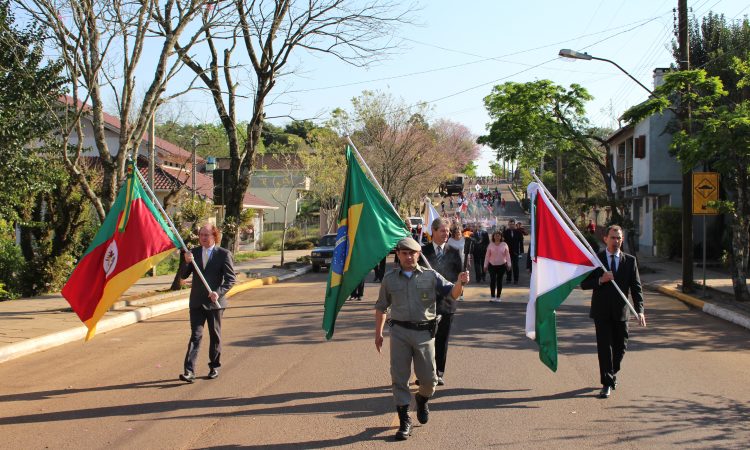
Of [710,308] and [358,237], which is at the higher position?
[358,237]

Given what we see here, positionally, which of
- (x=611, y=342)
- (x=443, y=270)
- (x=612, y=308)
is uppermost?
(x=443, y=270)

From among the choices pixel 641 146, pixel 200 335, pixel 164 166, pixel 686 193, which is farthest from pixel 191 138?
pixel 200 335

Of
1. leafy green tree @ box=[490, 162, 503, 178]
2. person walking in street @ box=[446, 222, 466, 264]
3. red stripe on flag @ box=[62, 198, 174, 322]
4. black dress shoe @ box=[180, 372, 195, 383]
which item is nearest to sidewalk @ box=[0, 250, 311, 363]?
red stripe on flag @ box=[62, 198, 174, 322]

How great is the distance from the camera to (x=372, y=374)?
865cm

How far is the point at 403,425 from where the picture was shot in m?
6.12

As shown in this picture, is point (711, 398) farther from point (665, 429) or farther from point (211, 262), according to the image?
point (211, 262)

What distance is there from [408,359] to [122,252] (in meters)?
4.35

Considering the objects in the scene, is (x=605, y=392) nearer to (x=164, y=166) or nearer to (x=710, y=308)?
(x=710, y=308)

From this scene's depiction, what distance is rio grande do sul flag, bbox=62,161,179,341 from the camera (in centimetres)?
875

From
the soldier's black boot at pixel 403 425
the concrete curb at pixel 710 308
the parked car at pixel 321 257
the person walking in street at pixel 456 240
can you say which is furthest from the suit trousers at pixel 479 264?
the soldier's black boot at pixel 403 425

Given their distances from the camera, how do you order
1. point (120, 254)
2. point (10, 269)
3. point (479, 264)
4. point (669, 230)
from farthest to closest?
point (669, 230), point (479, 264), point (10, 269), point (120, 254)

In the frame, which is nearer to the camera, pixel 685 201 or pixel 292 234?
pixel 685 201

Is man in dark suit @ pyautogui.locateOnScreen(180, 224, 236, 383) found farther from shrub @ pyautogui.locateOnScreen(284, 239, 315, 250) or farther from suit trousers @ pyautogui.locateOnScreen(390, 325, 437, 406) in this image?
shrub @ pyautogui.locateOnScreen(284, 239, 315, 250)

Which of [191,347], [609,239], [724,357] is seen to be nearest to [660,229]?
[724,357]
